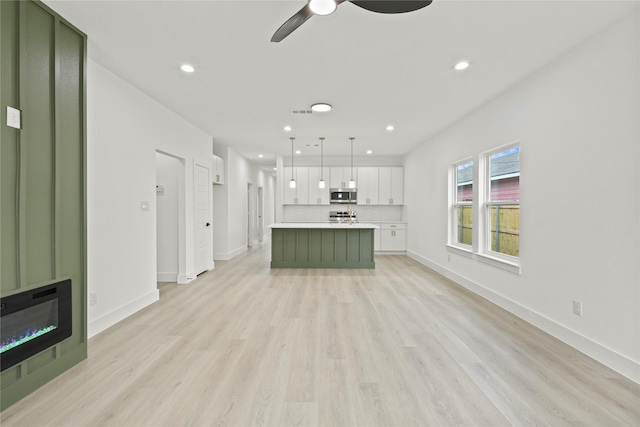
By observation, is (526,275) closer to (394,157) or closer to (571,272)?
(571,272)

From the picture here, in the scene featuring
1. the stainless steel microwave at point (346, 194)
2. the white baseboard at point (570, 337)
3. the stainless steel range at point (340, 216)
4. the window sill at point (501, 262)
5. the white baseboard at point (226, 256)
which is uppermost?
the stainless steel microwave at point (346, 194)

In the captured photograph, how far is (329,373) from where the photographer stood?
2219 mm

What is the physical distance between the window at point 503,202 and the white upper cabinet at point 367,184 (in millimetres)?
4187

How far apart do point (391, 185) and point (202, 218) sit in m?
5.13

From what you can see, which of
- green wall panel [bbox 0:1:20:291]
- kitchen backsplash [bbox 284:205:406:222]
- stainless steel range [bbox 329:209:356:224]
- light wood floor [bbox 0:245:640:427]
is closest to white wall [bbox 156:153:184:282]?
light wood floor [bbox 0:245:640:427]

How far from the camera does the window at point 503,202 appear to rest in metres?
3.64

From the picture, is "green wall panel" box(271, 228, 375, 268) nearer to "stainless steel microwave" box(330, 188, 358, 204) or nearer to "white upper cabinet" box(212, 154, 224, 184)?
"white upper cabinet" box(212, 154, 224, 184)

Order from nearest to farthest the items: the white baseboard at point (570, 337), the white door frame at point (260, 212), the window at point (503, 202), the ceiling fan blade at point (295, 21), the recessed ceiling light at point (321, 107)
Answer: the ceiling fan blade at point (295, 21)
the white baseboard at point (570, 337)
the window at point (503, 202)
the recessed ceiling light at point (321, 107)
the white door frame at point (260, 212)

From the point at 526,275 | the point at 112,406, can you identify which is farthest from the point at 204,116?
the point at 526,275

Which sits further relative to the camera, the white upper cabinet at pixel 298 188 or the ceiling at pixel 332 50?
the white upper cabinet at pixel 298 188

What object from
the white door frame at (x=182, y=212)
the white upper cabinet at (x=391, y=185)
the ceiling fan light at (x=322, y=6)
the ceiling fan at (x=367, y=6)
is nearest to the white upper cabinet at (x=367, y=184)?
the white upper cabinet at (x=391, y=185)

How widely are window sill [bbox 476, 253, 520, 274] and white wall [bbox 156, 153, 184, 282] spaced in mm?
4733

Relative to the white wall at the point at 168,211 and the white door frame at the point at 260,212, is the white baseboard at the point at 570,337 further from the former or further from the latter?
the white door frame at the point at 260,212

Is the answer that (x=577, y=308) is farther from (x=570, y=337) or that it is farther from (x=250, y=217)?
(x=250, y=217)
